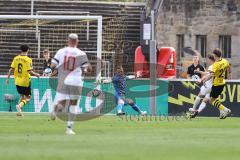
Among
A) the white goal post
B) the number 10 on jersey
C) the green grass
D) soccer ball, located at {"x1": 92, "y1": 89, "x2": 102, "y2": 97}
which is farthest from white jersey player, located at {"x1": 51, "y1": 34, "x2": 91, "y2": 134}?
the white goal post

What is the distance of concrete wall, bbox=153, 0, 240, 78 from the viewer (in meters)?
47.5

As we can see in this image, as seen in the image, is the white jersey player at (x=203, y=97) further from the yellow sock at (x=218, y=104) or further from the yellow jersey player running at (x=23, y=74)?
the yellow jersey player running at (x=23, y=74)

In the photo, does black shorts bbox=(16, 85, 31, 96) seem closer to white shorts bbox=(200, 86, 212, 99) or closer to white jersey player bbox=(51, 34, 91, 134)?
white shorts bbox=(200, 86, 212, 99)

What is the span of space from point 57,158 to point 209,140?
5.14m

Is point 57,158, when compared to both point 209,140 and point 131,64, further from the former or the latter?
point 131,64

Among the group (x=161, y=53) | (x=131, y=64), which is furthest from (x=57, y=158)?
(x=131, y=64)

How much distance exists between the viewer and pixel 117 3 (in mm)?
46125

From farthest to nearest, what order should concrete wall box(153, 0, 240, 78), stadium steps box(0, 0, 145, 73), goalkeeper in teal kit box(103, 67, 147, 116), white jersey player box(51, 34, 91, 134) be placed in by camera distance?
concrete wall box(153, 0, 240, 78) → stadium steps box(0, 0, 145, 73) → goalkeeper in teal kit box(103, 67, 147, 116) → white jersey player box(51, 34, 91, 134)

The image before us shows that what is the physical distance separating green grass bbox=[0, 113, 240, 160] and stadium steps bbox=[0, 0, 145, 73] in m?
14.3

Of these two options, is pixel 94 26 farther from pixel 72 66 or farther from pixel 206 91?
pixel 72 66

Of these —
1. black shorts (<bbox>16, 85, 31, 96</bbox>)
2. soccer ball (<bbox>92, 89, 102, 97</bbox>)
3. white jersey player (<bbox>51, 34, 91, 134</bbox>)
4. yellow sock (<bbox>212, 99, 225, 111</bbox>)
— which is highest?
white jersey player (<bbox>51, 34, 91, 134</bbox>)

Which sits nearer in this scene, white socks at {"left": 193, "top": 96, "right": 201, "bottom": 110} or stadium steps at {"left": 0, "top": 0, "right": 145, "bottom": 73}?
white socks at {"left": 193, "top": 96, "right": 201, "bottom": 110}

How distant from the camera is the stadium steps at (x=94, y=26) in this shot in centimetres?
4041

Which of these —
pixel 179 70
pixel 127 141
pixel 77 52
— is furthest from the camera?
pixel 179 70
